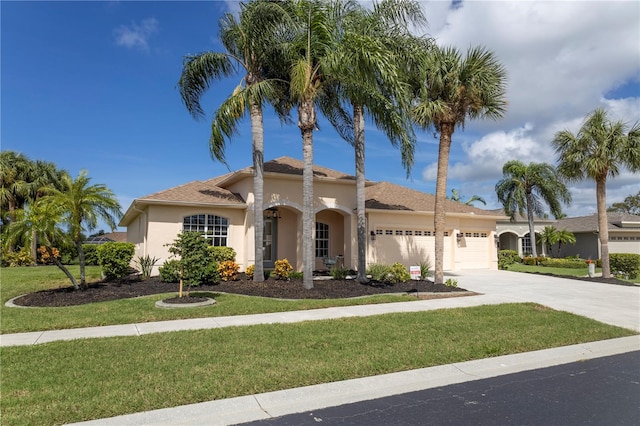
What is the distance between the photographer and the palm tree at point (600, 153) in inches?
711

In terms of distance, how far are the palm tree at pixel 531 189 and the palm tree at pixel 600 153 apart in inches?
466

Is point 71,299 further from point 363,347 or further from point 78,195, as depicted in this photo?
point 363,347

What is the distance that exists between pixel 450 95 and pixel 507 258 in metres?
16.3

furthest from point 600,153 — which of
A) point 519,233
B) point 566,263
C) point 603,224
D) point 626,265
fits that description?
point 519,233

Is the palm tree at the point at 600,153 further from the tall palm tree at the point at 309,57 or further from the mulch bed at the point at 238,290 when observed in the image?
the tall palm tree at the point at 309,57

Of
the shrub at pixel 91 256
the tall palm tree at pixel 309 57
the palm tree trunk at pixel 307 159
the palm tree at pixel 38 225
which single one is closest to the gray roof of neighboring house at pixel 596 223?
the palm tree trunk at pixel 307 159

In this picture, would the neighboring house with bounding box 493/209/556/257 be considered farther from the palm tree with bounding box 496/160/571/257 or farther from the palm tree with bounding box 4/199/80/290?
the palm tree with bounding box 4/199/80/290

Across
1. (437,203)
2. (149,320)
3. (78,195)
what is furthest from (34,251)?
(437,203)

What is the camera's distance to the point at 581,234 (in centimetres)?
3578

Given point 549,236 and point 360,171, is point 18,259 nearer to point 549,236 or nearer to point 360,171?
point 360,171

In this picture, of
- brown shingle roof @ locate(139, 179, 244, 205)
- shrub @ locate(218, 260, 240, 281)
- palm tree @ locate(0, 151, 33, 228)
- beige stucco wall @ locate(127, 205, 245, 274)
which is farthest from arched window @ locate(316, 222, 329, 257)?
palm tree @ locate(0, 151, 33, 228)

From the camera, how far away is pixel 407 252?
20109 millimetres

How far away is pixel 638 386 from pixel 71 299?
12.6 metres

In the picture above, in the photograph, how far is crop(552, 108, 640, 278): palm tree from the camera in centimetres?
1805
